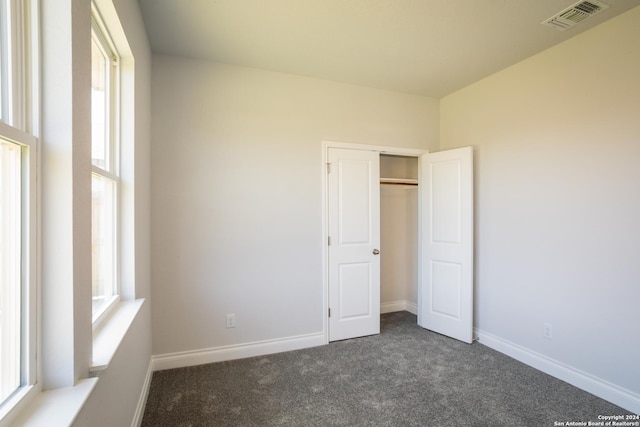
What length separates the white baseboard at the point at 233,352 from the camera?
262cm

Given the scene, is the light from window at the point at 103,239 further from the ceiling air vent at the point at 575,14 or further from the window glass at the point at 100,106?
the ceiling air vent at the point at 575,14

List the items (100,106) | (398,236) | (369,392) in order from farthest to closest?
(398,236) < (369,392) < (100,106)

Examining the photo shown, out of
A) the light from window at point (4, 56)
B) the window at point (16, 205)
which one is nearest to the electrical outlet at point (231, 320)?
the window at point (16, 205)

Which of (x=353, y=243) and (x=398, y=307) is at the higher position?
(x=353, y=243)

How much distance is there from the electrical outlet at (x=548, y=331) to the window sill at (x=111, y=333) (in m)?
3.21

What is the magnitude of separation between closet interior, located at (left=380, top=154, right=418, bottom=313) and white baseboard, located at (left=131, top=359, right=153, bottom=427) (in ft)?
9.14

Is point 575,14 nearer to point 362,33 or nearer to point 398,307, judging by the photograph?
point 362,33

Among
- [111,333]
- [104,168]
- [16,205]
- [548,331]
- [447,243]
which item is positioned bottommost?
[548,331]

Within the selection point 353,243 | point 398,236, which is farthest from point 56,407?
point 398,236

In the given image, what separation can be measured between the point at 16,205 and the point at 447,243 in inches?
135

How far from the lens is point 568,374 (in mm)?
2426

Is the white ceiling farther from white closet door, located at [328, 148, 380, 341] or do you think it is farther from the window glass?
white closet door, located at [328, 148, 380, 341]

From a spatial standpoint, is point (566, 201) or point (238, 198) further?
point (238, 198)

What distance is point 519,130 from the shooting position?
2848 millimetres
